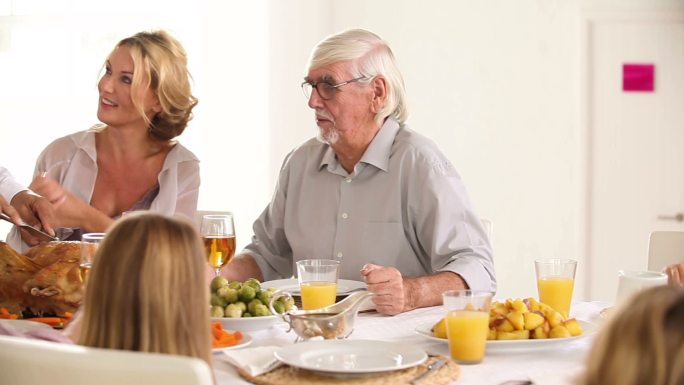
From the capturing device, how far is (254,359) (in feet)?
6.00

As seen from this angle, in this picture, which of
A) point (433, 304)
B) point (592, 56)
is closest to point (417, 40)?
point (592, 56)

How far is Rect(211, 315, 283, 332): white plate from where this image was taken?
2.14 meters

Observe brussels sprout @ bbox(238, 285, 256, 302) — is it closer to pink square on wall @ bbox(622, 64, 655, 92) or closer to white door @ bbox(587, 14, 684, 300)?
white door @ bbox(587, 14, 684, 300)

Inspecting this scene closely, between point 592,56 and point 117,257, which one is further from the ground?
point 592,56

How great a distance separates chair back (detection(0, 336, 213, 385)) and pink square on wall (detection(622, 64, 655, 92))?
433 centimetres

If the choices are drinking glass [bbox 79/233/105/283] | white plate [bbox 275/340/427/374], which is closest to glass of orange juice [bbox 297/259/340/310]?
white plate [bbox 275/340/427/374]

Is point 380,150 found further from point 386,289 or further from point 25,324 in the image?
point 25,324

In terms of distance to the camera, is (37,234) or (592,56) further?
(592,56)

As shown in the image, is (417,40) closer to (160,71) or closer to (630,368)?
(160,71)

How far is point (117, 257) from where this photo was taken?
4.48 ft

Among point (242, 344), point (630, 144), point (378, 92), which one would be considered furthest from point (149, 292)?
point (630, 144)

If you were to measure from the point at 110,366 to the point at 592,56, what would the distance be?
14.4ft

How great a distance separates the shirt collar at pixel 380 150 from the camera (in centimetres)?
292

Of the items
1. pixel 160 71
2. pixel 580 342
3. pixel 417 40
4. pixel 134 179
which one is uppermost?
pixel 417 40
